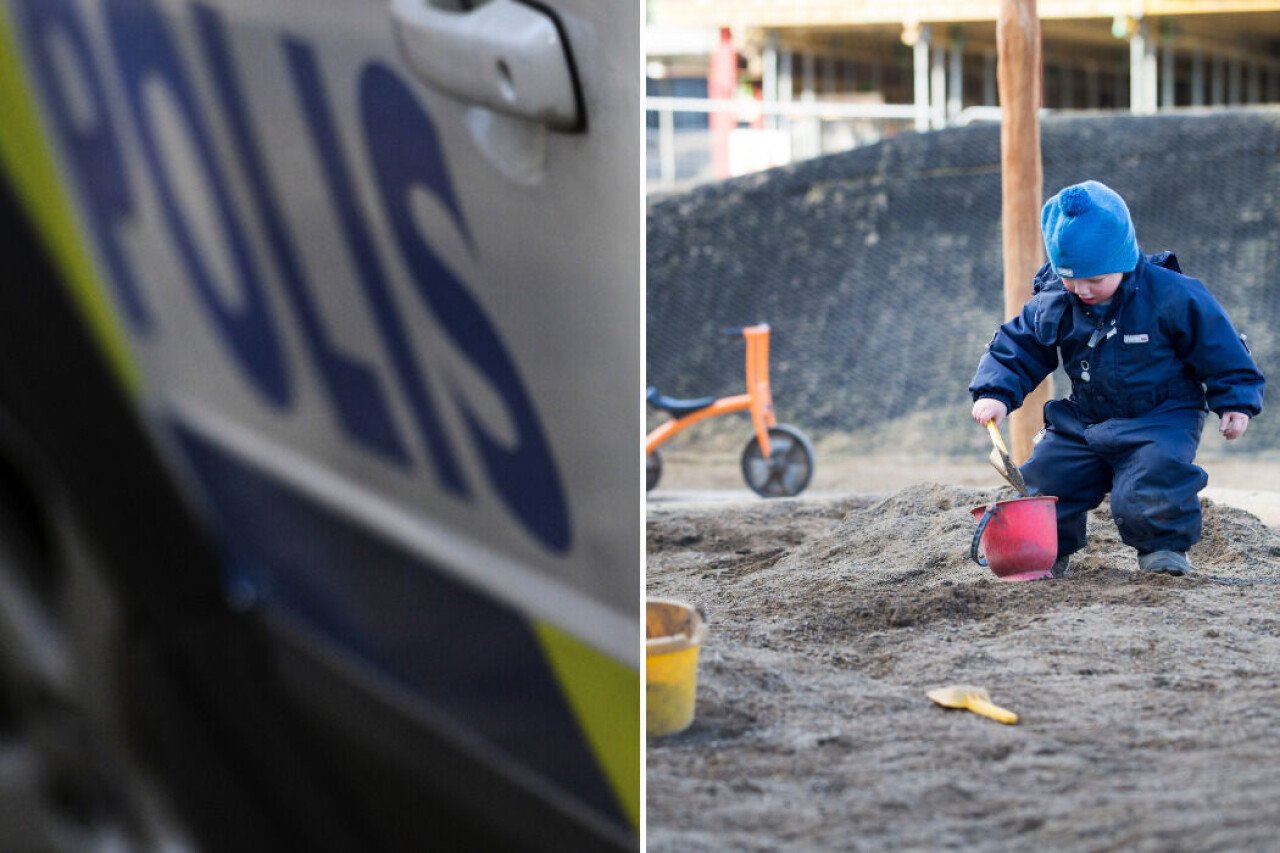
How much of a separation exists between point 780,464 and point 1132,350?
1.54 metres

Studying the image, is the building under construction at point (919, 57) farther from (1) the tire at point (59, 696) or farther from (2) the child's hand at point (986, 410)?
(1) the tire at point (59, 696)

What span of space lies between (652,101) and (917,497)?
2898mm

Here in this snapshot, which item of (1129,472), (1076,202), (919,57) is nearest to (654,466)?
(919,57)

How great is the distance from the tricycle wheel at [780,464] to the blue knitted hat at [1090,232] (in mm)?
1498

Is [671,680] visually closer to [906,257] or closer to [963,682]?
[963,682]

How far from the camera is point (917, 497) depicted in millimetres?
2703

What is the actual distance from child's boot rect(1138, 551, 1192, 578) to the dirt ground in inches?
1.2

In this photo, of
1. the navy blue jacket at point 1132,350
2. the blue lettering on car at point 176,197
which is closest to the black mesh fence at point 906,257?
the navy blue jacket at point 1132,350

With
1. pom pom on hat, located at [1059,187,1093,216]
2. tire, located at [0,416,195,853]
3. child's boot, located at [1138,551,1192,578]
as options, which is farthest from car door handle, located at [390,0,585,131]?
child's boot, located at [1138,551,1192,578]

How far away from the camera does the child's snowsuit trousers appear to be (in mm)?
2316

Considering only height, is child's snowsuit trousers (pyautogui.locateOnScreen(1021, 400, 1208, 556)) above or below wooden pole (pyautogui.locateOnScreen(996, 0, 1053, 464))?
below

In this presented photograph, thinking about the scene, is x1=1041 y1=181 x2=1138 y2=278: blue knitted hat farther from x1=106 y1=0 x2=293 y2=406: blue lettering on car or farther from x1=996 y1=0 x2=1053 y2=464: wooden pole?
x1=106 y1=0 x2=293 y2=406: blue lettering on car

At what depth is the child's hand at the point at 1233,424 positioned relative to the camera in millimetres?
2229

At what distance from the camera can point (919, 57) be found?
3.49 meters
